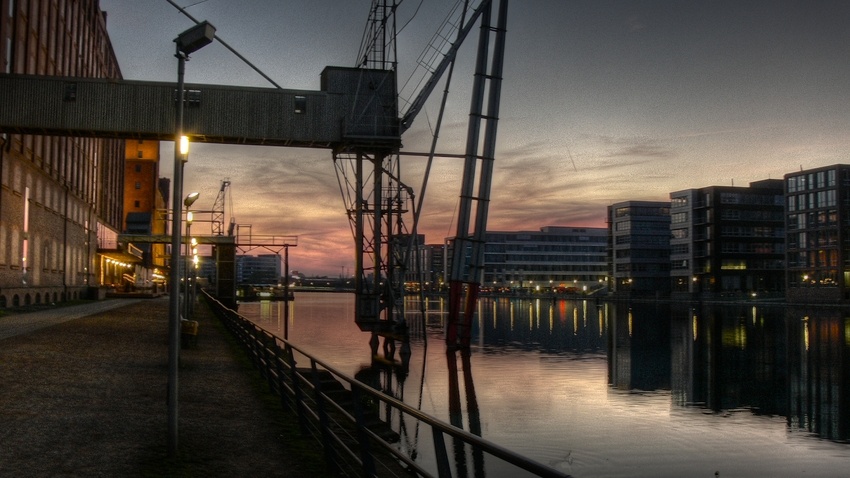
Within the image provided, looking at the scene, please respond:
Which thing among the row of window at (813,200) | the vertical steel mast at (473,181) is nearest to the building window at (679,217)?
the row of window at (813,200)

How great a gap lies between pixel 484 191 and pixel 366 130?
20.2 feet

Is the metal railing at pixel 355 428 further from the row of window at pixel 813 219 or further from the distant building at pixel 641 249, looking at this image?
the distant building at pixel 641 249

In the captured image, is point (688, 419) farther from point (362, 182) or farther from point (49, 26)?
point (49, 26)

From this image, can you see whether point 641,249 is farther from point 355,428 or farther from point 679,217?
point 355,428

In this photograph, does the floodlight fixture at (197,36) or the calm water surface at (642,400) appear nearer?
the floodlight fixture at (197,36)

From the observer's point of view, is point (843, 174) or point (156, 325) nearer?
point (156, 325)

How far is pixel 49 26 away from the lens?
59500 mm

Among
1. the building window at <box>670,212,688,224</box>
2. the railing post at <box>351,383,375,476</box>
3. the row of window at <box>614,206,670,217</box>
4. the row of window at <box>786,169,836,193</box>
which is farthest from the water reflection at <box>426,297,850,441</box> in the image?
the row of window at <box>614,206,670,217</box>

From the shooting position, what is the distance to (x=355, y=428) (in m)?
13.1

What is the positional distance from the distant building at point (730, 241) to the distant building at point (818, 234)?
19.3 meters

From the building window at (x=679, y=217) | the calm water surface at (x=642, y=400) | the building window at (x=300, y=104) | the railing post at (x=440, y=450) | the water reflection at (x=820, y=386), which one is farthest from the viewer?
the building window at (x=679, y=217)

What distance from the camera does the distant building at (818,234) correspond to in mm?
121250

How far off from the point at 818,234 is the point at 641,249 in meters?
52.8

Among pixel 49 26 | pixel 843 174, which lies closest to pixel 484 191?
pixel 49 26
